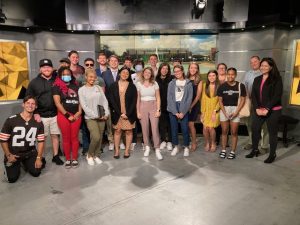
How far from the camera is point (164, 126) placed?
16.4 ft

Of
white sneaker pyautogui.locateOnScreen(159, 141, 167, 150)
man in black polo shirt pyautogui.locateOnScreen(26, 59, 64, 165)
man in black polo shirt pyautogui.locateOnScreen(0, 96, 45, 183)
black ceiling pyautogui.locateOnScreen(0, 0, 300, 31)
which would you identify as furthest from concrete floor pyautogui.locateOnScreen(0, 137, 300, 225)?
black ceiling pyautogui.locateOnScreen(0, 0, 300, 31)

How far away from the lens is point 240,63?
22.7ft

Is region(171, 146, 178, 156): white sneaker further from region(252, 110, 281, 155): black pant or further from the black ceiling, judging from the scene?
the black ceiling

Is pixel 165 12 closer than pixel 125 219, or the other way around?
pixel 125 219

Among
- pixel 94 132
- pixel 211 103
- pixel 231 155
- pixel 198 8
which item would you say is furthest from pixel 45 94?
pixel 198 8

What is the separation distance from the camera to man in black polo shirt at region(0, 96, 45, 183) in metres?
3.47

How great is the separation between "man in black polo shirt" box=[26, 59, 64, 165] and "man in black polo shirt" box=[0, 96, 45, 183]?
1.06 ft

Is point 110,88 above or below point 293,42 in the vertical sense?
below

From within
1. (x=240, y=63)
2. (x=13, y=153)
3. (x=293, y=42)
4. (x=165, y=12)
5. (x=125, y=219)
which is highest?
(x=165, y=12)

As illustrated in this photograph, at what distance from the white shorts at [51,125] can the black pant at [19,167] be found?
0.46m

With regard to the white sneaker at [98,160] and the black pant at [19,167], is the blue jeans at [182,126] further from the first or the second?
the black pant at [19,167]

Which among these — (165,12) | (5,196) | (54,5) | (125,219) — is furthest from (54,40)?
(125,219)

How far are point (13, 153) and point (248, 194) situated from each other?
3174 mm

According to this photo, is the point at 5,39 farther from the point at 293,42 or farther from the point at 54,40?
the point at 293,42
